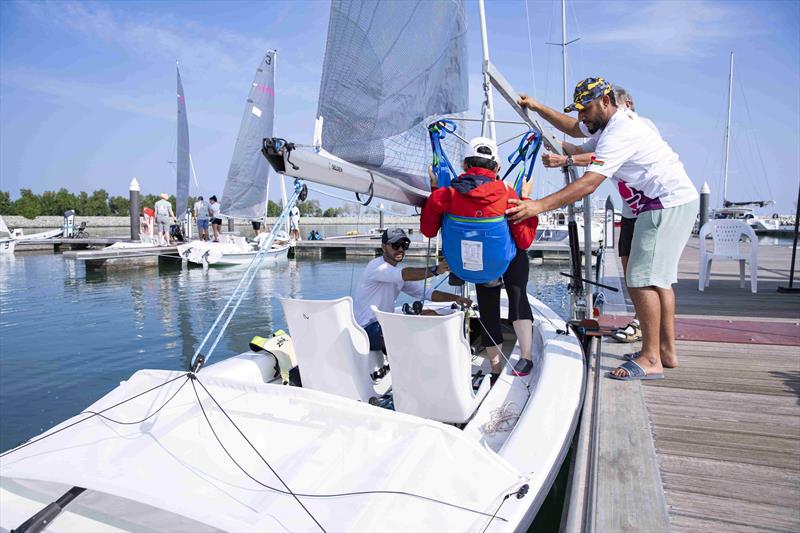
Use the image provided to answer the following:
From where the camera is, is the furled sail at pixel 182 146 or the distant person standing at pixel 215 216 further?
the furled sail at pixel 182 146

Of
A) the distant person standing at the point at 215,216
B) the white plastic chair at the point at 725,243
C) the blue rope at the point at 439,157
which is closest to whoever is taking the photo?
the blue rope at the point at 439,157

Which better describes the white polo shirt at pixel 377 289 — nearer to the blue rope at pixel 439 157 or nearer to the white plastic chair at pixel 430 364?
the blue rope at pixel 439 157

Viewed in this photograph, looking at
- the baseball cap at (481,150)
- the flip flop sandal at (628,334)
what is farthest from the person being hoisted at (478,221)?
the flip flop sandal at (628,334)

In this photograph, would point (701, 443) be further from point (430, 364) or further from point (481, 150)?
point (481, 150)

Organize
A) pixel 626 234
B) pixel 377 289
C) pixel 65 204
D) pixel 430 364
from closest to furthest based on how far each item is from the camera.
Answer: pixel 430 364 < pixel 626 234 < pixel 377 289 < pixel 65 204

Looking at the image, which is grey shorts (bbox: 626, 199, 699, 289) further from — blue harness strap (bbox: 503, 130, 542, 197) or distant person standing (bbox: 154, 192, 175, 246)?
distant person standing (bbox: 154, 192, 175, 246)

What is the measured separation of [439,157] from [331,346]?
1.79 m

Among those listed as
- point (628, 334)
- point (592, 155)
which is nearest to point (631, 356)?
point (628, 334)

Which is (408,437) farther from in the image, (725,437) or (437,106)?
(437,106)

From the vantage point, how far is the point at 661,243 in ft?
9.37

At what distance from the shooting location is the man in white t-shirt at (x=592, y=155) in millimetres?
2992

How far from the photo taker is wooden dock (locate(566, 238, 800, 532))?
1665 mm

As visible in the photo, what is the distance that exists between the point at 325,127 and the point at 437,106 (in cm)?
108

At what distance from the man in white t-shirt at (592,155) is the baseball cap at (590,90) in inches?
5.2
